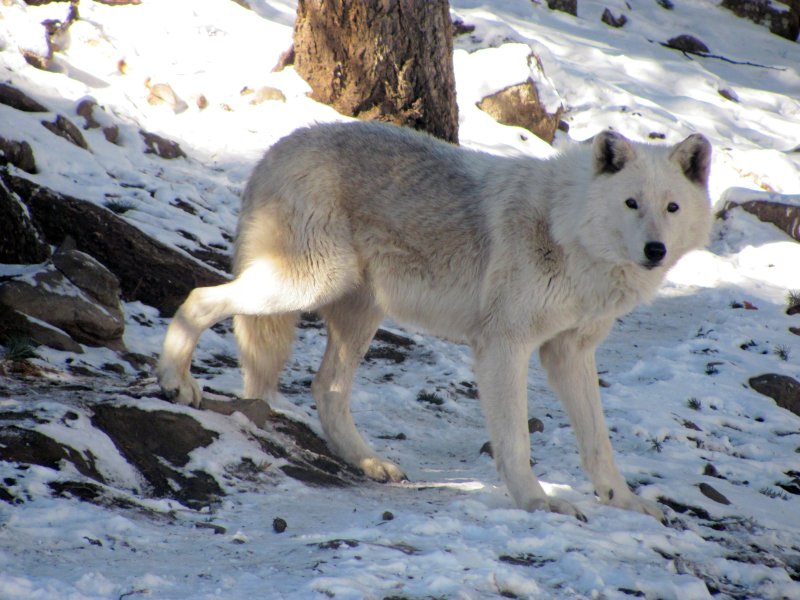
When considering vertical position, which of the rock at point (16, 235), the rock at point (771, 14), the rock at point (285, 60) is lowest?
the rock at point (16, 235)

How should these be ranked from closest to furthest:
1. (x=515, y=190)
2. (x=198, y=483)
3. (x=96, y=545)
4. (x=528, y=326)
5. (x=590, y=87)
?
(x=96, y=545)
(x=198, y=483)
(x=528, y=326)
(x=515, y=190)
(x=590, y=87)

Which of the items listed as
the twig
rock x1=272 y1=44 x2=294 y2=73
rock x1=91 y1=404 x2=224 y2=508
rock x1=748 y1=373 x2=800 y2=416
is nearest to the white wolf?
rock x1=91 y1=404 x2=224 y2=508

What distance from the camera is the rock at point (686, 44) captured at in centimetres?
1678

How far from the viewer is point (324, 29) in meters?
8.92

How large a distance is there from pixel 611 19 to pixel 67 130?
13.2 m

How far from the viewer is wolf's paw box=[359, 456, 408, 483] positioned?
4.55 metres

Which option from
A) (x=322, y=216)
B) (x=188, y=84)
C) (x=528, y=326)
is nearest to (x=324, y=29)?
(x=188, y=84)

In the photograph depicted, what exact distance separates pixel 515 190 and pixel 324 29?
5.29 meters

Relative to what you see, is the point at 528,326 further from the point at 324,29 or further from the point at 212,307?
the point at 324,29

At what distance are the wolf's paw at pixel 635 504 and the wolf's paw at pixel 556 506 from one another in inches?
15.0

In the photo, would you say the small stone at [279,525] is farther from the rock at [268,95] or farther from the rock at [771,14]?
the rock at [771,14]

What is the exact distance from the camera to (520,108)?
433 inches

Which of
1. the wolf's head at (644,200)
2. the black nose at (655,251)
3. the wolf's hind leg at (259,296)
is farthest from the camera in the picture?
the wolf's hind leg at (259,296)

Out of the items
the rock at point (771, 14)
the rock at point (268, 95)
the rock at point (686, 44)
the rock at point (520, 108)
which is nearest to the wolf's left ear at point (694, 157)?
the rock at point (268, 95)
